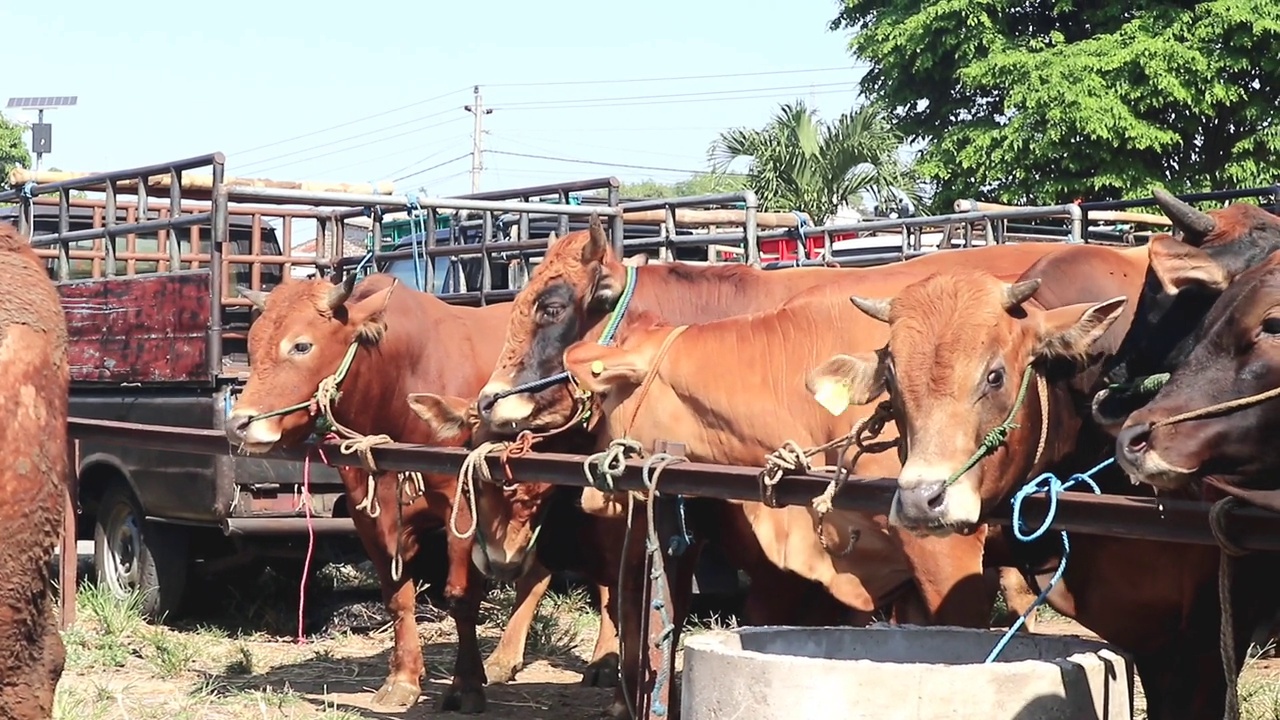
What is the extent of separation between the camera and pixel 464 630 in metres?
7.49

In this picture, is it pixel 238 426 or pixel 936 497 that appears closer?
pixel 936 497

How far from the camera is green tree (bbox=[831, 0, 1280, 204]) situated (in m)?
20.7

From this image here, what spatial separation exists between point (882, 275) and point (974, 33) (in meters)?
18.2

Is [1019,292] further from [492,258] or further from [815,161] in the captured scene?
[815,161]

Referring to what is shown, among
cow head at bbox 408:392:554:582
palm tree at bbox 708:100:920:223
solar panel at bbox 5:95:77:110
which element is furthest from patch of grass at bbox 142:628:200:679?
solar panel at bbox 5:95:77:110

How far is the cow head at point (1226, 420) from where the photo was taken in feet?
11.8

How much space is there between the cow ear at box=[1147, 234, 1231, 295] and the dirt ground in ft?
8.35

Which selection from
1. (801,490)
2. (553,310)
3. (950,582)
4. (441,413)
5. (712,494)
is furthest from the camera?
(441,413)

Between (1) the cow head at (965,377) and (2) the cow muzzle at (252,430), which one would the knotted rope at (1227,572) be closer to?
(1) the cow head at (965,377)

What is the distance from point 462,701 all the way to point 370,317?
71.6 inches

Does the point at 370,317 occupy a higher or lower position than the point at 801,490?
higher

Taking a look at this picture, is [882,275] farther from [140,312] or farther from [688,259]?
[688,259]

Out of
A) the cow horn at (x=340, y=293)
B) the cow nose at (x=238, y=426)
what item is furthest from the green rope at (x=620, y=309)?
the cow nose at (x=238, y=426)

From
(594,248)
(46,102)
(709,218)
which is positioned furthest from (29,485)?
(46,102)
